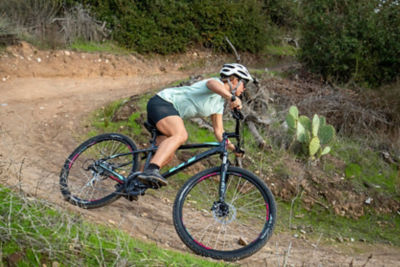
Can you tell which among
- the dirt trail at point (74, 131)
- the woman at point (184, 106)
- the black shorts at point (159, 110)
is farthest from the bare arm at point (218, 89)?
Answer: the dirt trail at point (74, 131)

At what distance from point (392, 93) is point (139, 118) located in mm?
6374

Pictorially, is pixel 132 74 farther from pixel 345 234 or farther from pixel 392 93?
pixel 345 234

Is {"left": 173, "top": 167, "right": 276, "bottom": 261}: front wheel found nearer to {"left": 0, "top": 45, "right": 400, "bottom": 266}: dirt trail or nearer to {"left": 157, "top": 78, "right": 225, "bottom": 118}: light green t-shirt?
{"left": 0, "top": 45, "right": 400, "bottom": 266}: dirt trail

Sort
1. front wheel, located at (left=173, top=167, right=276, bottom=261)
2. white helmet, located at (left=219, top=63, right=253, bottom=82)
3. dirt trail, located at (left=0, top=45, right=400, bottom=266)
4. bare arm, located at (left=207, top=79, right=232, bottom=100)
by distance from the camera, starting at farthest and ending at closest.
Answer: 1. dirt trail, located at (left=0, top=45, right=400, bottom=266)
2. white helmet, located at (left=219, top=63, right=253, bottom=82)
3. bare arm, located at (left=207, top=79, right=232, bottom=100)
4. front wheel, located at (left=173, top=167, right=276, bottom=261)

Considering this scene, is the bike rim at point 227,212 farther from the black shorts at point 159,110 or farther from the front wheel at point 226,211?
the black shorts at point 159,110

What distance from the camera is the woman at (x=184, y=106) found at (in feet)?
14.2

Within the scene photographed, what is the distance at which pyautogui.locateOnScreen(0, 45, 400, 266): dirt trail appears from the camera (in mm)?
4895

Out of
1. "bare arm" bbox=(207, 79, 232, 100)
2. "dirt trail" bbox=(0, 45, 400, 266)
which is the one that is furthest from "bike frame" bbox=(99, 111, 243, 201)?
"dirt trail" bbox=(0, 45, 400, 266)

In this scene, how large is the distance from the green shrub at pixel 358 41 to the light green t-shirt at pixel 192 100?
8.73m

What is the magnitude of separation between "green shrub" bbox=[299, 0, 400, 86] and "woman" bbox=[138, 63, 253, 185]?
28.7ft

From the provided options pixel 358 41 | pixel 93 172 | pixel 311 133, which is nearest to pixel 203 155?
pixel 93 172

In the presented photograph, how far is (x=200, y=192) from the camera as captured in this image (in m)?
4.52

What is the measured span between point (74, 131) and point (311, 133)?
4.25 metres

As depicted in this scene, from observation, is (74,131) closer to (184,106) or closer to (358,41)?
(184,106)
